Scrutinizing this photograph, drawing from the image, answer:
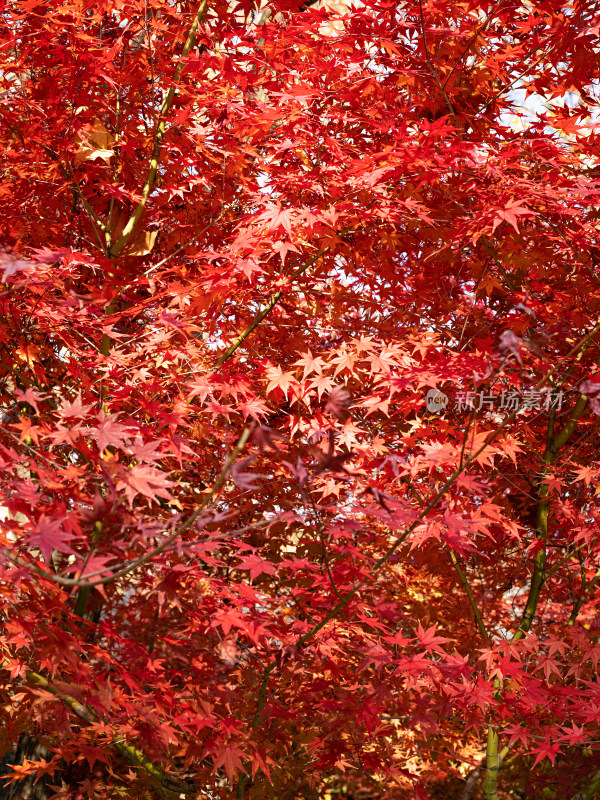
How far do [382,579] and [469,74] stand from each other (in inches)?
150

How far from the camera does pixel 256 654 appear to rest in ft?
10.0

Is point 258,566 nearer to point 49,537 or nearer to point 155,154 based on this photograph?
point 49,537

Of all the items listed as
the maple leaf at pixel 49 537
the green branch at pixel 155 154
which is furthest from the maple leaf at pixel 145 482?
the green branch at pixel 155 154

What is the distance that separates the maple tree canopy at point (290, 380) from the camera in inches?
108

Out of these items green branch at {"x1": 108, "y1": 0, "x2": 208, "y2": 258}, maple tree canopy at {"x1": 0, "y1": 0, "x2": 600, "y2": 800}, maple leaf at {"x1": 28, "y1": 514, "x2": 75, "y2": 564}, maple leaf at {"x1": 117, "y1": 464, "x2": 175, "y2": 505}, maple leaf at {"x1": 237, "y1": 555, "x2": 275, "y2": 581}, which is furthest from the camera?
green branch at {"x1": 108, "y1": 0, "x2": 208, "y2": 258}

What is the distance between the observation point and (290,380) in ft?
11.1

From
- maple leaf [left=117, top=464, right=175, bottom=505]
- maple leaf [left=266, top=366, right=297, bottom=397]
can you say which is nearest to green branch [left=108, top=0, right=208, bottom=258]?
maple leaf [left=266, top=366, right=297, bottom=397]

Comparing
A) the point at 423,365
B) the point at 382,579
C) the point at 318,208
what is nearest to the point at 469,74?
the point at 318,208

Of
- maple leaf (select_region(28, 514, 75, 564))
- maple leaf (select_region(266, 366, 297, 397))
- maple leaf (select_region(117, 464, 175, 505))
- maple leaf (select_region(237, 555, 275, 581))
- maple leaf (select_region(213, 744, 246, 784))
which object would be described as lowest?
maple leaf (select_region(213, 744, 246, 784))

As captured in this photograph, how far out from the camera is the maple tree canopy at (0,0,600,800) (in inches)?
108

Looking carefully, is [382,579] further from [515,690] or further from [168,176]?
[168,176]

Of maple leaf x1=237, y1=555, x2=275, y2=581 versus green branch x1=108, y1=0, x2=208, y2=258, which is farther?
green branch x1=108, y1=0, x2=208, y2=258

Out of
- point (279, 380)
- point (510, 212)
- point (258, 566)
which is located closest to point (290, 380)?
point (279, 380)

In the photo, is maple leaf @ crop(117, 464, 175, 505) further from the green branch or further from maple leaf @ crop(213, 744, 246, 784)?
the green branch
